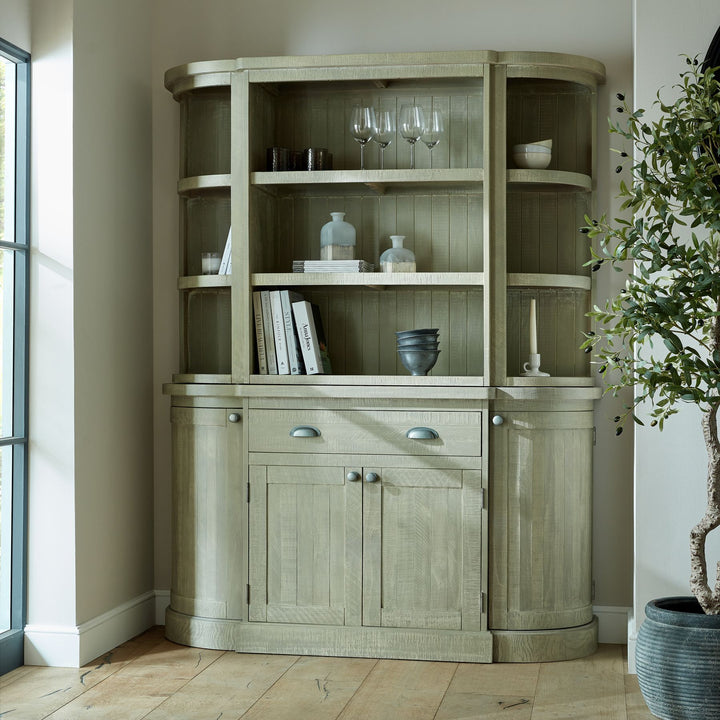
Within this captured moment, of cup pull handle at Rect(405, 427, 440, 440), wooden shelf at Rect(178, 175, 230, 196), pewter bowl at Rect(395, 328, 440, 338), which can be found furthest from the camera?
wooden shelf at Rect(178, 175, 230, 196)

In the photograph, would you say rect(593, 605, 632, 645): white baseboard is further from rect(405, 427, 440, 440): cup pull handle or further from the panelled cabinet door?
rect(405, 427, 440, 440): cup pull handle

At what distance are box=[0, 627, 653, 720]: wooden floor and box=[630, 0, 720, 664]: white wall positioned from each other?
0.41 metres

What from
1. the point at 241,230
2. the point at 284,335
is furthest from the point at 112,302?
the point at 284,335

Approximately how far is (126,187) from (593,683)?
2.51 metres

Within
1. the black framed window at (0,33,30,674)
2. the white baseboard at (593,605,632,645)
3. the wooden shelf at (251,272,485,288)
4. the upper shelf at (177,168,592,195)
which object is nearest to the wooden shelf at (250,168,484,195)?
the upper shelf at (177,168,592,195)

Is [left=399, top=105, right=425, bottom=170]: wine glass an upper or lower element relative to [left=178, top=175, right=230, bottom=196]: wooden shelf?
upper

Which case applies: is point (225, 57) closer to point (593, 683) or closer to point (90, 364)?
point (90, 364)

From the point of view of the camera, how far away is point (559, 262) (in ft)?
12.8

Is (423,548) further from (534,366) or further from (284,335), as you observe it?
(284,335)

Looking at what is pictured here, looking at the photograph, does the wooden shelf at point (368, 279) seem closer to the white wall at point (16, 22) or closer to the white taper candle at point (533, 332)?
the white taper candle at point (533, 332)

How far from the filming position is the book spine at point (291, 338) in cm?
377

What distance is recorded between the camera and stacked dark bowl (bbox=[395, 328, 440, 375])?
3705 mm

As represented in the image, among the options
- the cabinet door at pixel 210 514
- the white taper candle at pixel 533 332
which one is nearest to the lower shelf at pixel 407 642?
the cabinet door at pixel 210 514

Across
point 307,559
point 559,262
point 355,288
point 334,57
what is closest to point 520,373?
point 559,262
